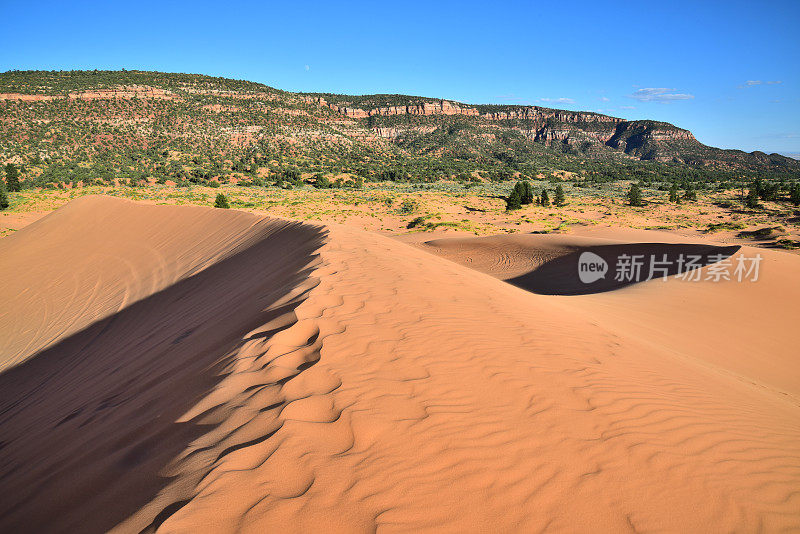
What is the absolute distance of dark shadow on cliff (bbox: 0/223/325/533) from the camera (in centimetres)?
244

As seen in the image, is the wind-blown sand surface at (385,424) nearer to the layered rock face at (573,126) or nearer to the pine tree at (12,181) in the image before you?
the pine tree at (12,181)

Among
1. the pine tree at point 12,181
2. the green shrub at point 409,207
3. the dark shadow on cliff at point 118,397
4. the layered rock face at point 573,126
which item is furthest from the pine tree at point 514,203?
the layered rock face at point 573,126

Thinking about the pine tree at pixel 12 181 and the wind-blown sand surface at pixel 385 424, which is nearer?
the wind-blown sand surface at pixel 385 424

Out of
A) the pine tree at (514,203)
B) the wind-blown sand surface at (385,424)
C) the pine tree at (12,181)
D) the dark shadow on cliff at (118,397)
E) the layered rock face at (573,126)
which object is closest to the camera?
the wind-blown sand surface at (385,424)

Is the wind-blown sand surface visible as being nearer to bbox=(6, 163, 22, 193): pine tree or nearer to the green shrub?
the green shrub

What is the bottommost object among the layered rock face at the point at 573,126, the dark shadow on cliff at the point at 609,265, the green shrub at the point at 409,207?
the dark shadow on cliff at the point at 609,265

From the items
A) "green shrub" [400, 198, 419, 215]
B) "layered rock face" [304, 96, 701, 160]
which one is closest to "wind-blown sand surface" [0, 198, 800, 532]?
"green shrub" [400, 198, 419, 215]

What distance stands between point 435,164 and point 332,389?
2755 inches

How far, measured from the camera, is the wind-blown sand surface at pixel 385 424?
6.76 ft

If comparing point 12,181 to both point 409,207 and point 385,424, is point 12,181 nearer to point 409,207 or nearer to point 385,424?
point 409,207

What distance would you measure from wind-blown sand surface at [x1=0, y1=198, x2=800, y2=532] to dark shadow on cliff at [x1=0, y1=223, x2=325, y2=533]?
2cm

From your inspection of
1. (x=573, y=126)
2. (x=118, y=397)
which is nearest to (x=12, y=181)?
(x=118, y=397)

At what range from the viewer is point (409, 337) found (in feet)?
13.7

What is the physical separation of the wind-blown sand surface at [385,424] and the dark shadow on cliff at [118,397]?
25 millimetres
